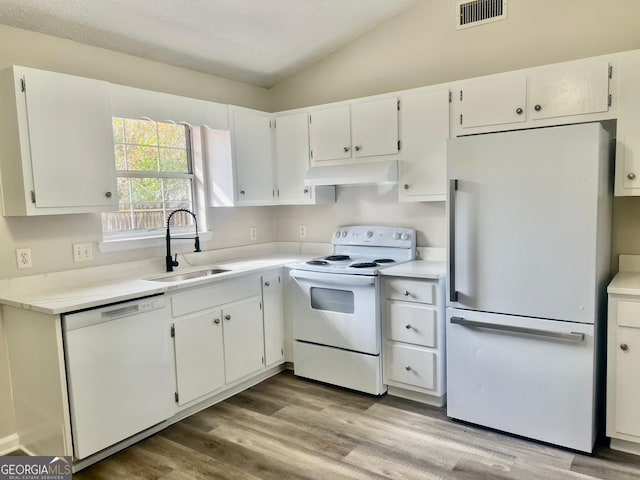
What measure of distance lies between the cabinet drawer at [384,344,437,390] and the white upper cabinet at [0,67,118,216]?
2.04 metres

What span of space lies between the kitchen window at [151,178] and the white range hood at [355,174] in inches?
37.1

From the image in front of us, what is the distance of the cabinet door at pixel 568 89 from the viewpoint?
2492 mm

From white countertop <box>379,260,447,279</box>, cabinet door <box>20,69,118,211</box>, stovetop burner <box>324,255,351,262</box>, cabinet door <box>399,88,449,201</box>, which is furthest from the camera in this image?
stovetop burner <box>324,255,351,262</box>

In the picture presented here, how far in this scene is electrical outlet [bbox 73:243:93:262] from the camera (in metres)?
2.82

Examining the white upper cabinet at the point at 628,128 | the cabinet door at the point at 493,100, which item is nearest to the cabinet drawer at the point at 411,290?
the cabinet door at the point at 493,100

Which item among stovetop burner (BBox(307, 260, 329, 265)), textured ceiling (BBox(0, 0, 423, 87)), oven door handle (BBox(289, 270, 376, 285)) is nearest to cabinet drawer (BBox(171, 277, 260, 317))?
oven door handle (BBox(289, 270, 376, 285))

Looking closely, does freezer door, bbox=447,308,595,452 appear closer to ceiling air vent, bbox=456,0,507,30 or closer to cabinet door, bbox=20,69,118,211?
ceiling air vent, bbox=456,0,507,30

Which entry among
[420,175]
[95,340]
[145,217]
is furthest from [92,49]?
[420,175]

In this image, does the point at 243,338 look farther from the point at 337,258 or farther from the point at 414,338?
the point at 414,338

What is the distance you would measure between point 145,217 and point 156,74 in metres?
1.03

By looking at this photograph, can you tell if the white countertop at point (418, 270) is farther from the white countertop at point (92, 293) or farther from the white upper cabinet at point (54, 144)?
the white upper cabinet at point (54, 144)

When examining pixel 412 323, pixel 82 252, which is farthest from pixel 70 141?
pixel 412 323

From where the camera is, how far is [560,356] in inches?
93.4

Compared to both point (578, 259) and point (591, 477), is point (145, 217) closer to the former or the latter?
point (578, 259)
